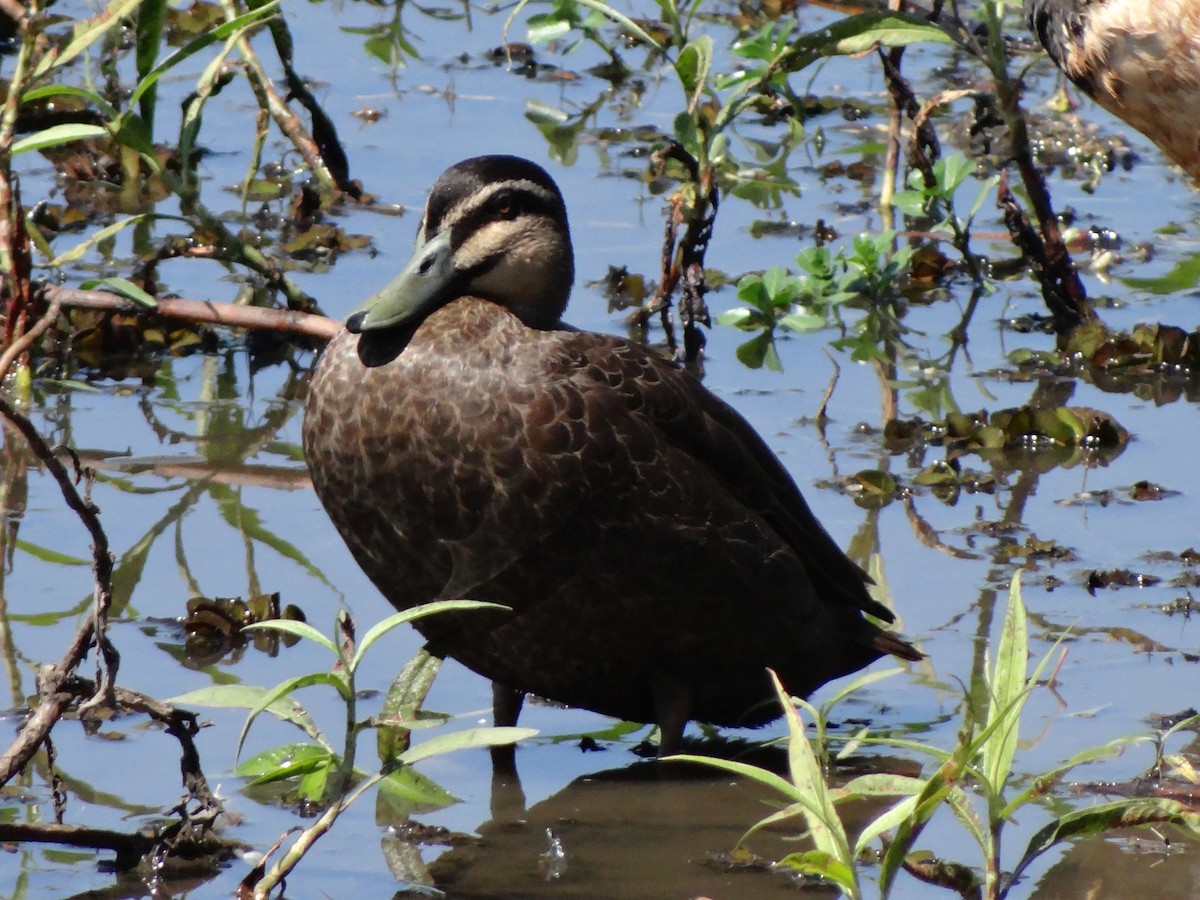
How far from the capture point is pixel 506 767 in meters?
4.37

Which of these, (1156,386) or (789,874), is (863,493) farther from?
(789,874)

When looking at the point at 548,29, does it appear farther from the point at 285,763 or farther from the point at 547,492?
the point at 285,763

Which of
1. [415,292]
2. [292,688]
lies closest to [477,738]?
[292,688]

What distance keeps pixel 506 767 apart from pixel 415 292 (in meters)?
1.03

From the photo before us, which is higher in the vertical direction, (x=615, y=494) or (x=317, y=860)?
(x=615, y=494)

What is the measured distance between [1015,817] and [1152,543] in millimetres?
1557

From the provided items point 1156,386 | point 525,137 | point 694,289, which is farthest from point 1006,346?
point 525,137

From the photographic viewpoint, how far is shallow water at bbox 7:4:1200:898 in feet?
12.9

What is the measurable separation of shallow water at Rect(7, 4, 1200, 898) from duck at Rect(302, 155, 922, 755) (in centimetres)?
23

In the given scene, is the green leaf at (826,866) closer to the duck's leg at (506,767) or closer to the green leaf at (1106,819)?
the green leaf at (1106,819)

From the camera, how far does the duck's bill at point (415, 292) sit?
13.7 ft

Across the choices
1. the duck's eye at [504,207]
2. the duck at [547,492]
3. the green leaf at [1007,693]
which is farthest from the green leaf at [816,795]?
the duck's eye at [504,207]

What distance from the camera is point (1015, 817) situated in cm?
417

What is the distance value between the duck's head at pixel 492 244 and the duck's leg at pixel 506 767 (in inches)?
32.1
